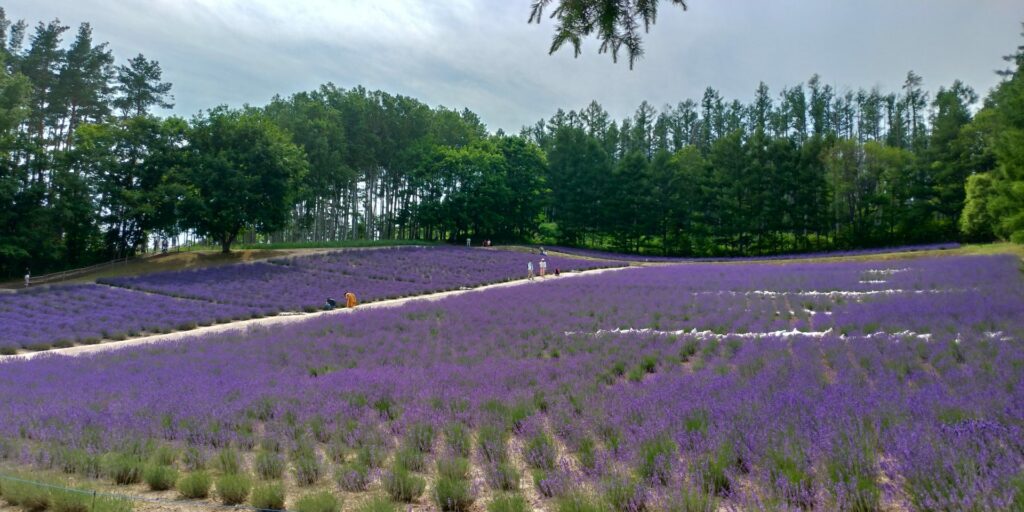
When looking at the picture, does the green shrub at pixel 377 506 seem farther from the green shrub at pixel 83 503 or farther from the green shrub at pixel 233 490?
the green shrub at pixel 83 503

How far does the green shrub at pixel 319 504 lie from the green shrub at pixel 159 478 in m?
1.67

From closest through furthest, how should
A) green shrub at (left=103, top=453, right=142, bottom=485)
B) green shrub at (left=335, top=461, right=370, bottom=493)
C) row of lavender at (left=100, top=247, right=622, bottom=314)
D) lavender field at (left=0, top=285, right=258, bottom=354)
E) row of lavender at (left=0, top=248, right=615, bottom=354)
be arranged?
green shrub at (left=335, top=461, right=370, bottom=493)
green shrub at (left=103, top=453, right=142, bottom=485)
lavender field at (left=0, top=285, right=258, bottom=354)
row of lavender at (left=0, top=248, right=615, bottom=354)
row of lavender at (left=100, top=247, right=622, bottom=314)

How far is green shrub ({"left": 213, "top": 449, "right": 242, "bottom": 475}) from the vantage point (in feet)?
16.9

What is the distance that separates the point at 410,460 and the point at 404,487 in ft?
2.12

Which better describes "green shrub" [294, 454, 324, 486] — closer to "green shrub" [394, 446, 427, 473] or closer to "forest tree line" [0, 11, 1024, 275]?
"green shrub" [394, 446, 427, 473]

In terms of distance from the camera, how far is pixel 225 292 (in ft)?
95.1

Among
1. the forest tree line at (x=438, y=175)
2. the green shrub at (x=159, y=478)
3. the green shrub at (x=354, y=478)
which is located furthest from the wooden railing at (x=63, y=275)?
the green shrub at (x=354, y=478)

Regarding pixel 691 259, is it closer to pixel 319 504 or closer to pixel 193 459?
pixel 193 459

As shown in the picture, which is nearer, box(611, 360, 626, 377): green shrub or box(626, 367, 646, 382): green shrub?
box(626, 367, 646, 382): green shrub

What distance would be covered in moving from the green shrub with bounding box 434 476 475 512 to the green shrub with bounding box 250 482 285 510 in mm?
1206

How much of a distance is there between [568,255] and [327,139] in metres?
31.3

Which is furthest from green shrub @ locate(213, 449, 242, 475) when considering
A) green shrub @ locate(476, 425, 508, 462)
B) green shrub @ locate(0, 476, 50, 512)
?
green shrub @ locate(476, 425, 508, 462)

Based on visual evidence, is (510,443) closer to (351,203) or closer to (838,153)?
(838,153)

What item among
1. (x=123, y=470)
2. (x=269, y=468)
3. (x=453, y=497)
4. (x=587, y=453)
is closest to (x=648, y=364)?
(x=587, y=453)
